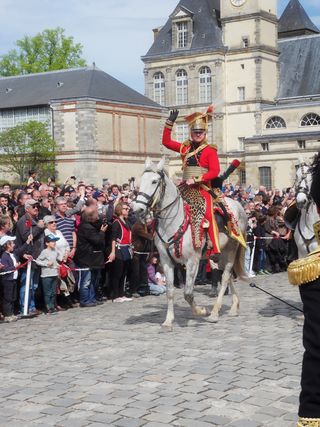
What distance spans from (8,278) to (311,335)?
8428mm

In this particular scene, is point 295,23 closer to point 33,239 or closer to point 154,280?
point 154,280

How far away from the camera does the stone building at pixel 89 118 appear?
2158 inches

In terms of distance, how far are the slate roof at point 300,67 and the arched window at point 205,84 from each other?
6734 mm

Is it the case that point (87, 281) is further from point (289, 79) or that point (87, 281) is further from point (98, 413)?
point (289, 79)

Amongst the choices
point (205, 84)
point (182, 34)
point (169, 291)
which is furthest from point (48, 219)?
point (182, 34)

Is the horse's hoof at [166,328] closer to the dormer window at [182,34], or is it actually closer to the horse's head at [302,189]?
the horse's head at [302,189]

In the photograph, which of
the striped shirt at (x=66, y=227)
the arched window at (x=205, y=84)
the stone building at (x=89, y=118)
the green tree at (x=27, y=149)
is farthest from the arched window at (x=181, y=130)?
the striped shirt at (x=66, y=227)

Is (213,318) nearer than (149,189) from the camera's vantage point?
No

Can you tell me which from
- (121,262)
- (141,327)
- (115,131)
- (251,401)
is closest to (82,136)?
(115,131)

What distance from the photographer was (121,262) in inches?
583

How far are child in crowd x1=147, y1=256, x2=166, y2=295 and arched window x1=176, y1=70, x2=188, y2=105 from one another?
188ft

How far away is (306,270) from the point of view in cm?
471

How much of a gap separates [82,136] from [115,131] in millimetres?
2919

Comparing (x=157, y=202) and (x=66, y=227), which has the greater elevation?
(x=157, y=202)
